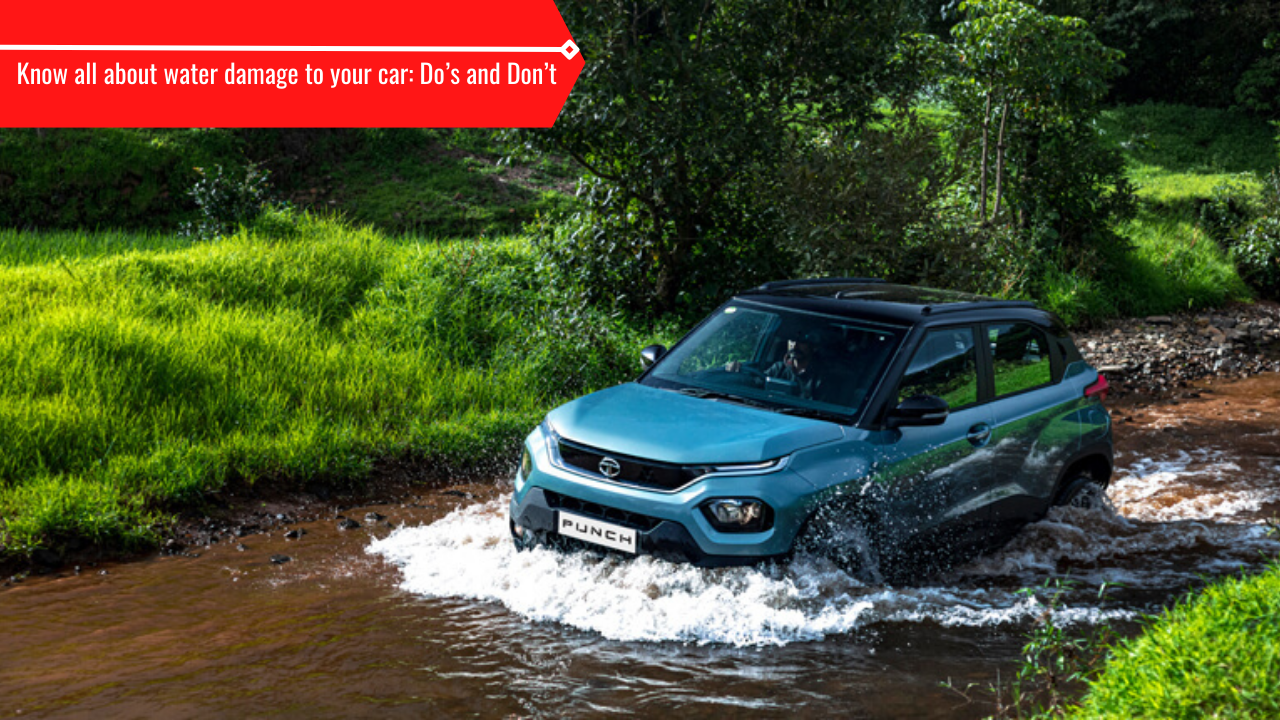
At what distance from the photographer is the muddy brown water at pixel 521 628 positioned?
4.61 metres

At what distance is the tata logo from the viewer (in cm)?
521

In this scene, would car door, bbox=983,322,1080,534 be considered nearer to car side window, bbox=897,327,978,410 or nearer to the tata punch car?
the tata punch car

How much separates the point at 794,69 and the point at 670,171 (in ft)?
5.84

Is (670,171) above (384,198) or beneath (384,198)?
above

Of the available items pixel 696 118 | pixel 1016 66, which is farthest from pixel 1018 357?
pixel 1016 66

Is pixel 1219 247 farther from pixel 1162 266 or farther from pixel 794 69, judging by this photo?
pixel 794 69

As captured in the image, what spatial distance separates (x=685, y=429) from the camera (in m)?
5.32

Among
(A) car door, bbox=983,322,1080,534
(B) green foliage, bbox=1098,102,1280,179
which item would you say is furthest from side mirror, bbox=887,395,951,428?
(B) green foliage, bbox=1098,102,1280,179

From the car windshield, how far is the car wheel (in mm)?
1761

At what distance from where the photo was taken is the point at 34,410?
7.73 m

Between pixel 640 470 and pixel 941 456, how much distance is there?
1.69m

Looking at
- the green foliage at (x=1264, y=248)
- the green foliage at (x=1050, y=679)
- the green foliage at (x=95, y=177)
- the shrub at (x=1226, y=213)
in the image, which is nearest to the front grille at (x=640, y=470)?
the green foliage at (x=1050, y=679)

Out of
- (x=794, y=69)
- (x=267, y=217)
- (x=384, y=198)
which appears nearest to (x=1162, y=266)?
(x=794, y=69)

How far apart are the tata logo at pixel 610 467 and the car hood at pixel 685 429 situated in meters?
0.06
